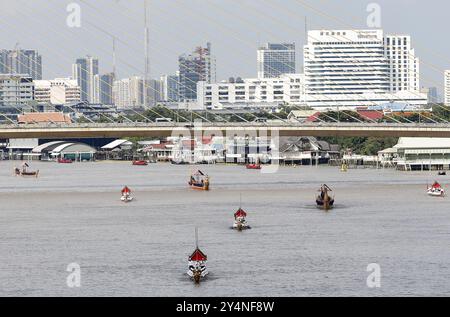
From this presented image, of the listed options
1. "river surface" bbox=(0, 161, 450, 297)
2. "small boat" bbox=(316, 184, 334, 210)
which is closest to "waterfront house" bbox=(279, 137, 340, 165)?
"river surface" bbox=(0, 161, 450, 297)

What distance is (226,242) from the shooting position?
46375mm

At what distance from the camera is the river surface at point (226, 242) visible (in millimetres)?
36656

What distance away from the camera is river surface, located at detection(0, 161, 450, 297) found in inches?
1443

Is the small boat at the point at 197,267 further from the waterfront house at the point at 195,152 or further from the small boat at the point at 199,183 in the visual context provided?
the waterfront house at the point at 195,152

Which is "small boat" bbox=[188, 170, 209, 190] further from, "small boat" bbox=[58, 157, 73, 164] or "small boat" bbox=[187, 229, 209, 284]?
"small boat" bbox=[58, 157, 73, 164]

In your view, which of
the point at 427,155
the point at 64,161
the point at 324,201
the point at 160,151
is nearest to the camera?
the point at 324,201

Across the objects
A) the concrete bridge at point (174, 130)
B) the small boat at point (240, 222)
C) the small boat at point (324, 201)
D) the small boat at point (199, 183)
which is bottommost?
the small boat at point (240, 222)

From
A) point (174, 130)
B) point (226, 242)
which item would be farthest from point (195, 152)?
point (226, 242)

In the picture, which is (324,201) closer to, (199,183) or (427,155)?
(199,183)

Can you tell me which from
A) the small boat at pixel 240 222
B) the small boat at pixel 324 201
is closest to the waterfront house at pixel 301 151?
the small boat at pixel 324 201

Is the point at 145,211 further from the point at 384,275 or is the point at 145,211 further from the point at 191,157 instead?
the point at 191,157

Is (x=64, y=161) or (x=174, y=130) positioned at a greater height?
(x=174, y=130)
